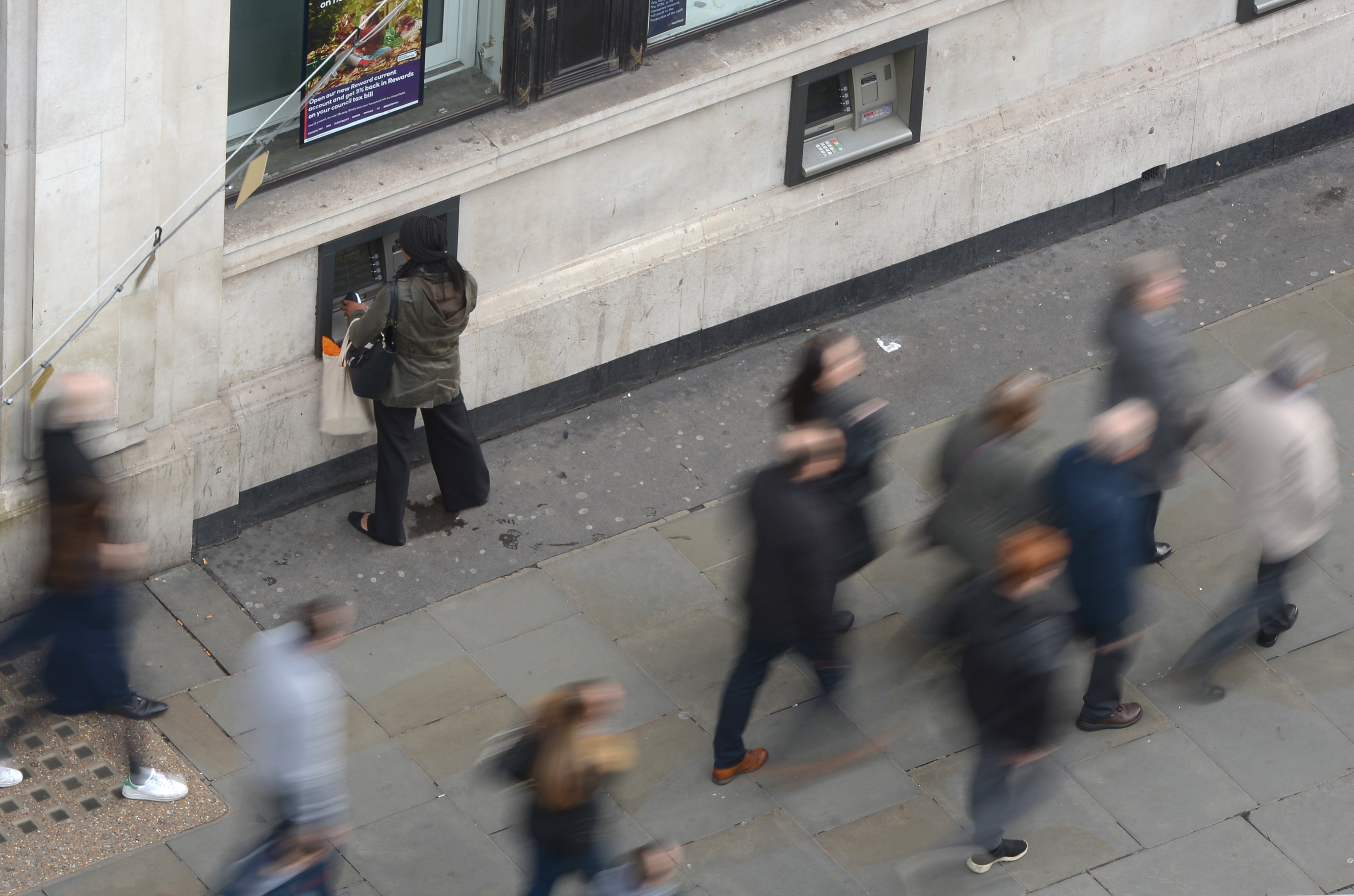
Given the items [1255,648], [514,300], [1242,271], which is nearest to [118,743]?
[514,300]

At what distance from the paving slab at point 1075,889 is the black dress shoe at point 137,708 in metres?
3.74

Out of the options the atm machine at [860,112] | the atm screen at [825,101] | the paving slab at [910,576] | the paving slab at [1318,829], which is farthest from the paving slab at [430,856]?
the atm screen at [825,101]

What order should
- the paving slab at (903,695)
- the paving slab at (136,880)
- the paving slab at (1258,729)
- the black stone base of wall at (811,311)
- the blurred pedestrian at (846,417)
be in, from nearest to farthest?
1. the paving slab at (136,880)
2. the blurred pedestrian at (846,417)
3. the paving slab at (1258,729)
4. the paving slab at (903,695)
5. the black stone base of wall at (811,311)

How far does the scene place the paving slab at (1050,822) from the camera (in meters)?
8.56

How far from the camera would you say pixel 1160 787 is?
8.98 m

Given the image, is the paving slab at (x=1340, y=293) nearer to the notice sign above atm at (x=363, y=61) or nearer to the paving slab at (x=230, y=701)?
the notice sign above atm at (x=363, y=61)

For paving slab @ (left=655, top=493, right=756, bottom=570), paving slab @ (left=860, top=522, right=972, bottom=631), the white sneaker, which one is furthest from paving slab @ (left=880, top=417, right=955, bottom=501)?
the white sneaker

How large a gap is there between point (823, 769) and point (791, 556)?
1.38 metres

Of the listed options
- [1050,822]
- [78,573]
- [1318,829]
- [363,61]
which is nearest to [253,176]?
[363,61]

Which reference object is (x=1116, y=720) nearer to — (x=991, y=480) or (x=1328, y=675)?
(x=1328, y=675)

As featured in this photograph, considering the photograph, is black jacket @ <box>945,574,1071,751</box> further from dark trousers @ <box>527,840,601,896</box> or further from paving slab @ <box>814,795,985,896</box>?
dark trousers @ <box>527,840,601,896</box>

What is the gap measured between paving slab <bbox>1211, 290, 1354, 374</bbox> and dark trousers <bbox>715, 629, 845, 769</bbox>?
12.4 ft

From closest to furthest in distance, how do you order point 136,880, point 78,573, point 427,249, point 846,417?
point 78,573 → point 136,880 → point 846,417 → point 427,249

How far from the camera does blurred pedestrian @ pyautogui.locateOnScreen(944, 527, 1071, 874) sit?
7664mm
